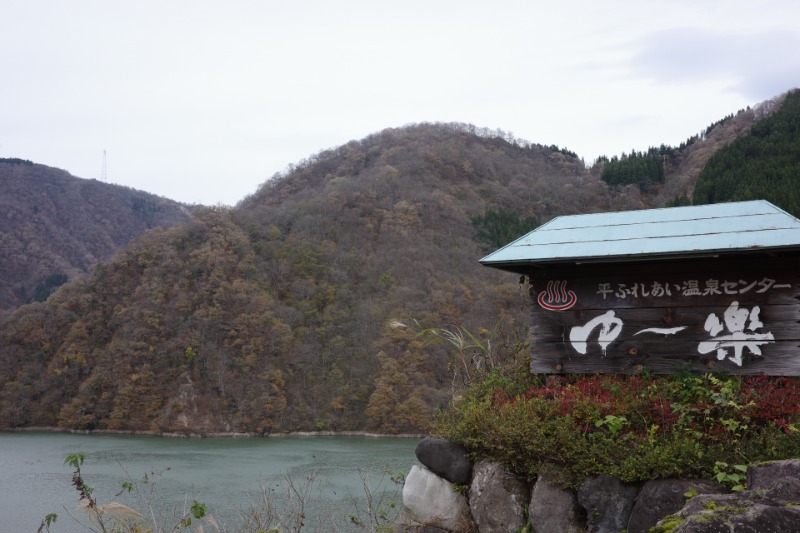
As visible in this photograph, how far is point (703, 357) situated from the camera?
443 centimetres

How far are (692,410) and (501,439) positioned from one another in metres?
1.18

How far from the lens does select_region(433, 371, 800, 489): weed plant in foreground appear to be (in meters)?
3.53

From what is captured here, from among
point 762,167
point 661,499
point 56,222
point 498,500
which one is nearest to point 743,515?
point 661,499

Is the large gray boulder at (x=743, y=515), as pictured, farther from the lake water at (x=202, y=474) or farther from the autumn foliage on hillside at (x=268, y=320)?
the autumn foliage on hillside at (x=268, y=320)

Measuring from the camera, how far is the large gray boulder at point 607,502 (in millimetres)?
3614

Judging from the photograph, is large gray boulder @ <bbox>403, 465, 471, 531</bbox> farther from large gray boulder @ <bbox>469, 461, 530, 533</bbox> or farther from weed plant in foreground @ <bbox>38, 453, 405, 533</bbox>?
weed plant in foreground @ <bbox>38, 453, 405, 533</bbox>

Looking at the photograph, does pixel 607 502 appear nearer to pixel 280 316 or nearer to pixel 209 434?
pixel 209 434

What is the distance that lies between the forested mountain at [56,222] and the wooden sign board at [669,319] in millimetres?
48257

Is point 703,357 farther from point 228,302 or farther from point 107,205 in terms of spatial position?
point 107,205

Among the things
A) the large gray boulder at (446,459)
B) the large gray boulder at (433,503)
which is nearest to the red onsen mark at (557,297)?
the large gray boulder at (446,459)

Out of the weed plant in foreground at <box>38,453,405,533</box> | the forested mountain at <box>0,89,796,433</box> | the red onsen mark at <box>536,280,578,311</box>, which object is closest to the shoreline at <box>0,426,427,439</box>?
the forested mountain at <box>0,89,796,433</box>

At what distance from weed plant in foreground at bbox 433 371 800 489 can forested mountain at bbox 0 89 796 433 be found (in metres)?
22.0

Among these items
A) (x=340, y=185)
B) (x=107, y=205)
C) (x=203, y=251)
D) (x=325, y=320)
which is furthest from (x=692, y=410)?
(x=107, y=205)

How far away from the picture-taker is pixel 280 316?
36.9 m
